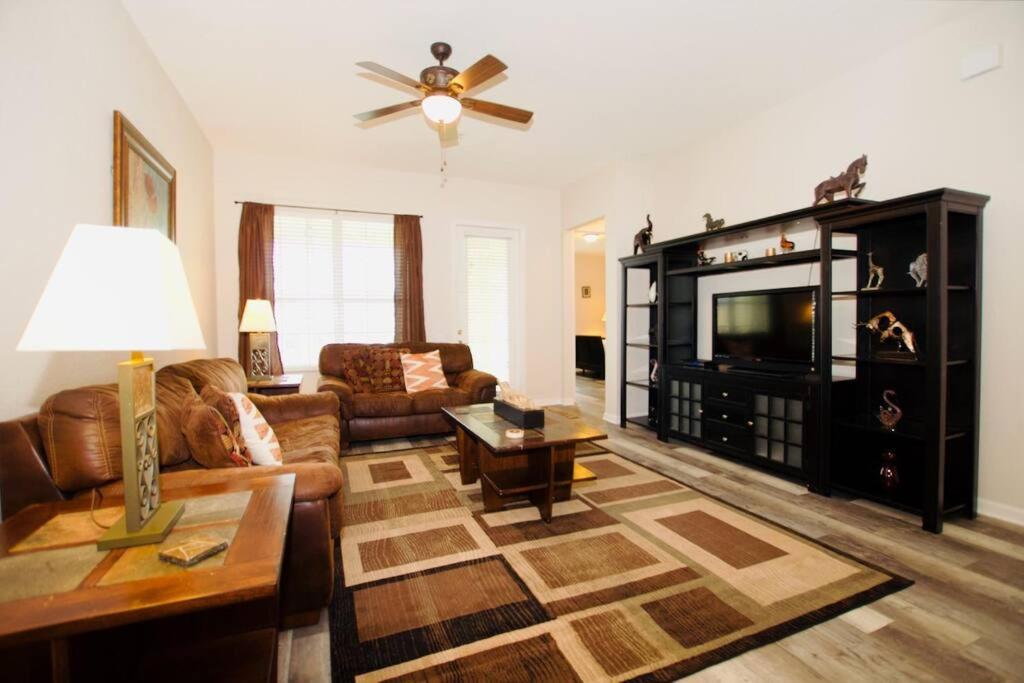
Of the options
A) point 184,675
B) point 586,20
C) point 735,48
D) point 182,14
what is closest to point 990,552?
point 735,48

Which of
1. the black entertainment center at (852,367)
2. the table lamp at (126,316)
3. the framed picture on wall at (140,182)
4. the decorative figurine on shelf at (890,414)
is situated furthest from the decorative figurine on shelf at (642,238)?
the table lamp at (126,316)

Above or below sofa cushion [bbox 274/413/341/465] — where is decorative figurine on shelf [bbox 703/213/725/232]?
above

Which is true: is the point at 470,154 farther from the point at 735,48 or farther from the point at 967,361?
the point at 967,361

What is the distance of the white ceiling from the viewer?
98.9 inches

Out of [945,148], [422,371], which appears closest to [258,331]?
[422,371]

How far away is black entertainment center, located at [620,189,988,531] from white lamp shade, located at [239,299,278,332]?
137 inches

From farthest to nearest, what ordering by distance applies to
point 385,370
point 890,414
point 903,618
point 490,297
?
point 490,297 < point 385,370 < point 890,414 < point 903,618

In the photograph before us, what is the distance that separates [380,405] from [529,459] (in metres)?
1.83

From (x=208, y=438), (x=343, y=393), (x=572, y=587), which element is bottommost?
(x=572, y=587)

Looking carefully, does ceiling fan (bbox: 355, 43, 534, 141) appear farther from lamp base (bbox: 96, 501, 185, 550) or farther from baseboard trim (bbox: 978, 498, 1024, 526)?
baseboard trim (bbox: 978, 498, 1024, 526)

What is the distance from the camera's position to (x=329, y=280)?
16.2 ft

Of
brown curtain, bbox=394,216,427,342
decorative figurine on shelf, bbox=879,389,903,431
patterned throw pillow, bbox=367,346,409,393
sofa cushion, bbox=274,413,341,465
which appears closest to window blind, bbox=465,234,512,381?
brown curtain, bbox=394,216,427,342

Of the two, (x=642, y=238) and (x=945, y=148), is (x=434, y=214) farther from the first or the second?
(x=945, y=148)

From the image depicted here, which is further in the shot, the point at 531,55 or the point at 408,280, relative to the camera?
the point at 408,280
